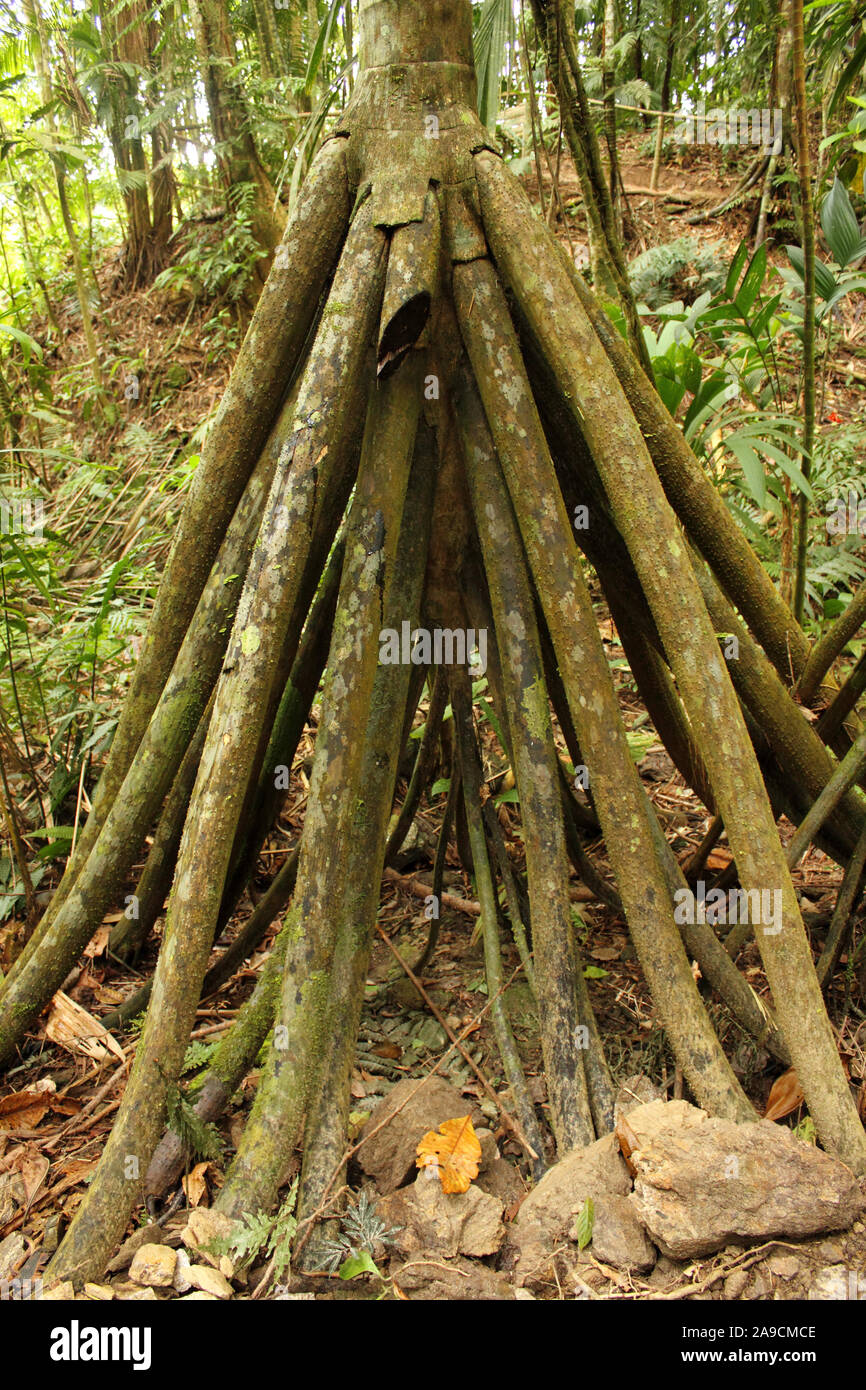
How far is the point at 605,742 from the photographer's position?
241 centimetres

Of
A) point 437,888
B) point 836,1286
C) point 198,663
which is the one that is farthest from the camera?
point 437,888

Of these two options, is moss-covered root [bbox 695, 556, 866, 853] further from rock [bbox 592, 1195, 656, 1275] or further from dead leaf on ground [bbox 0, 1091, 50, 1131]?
dead leaf on ground [bbox 0, 1091, 50, 1131]

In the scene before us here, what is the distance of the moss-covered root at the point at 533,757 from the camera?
95.7 inches

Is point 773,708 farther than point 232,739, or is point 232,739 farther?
point 773,708

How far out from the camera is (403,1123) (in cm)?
234

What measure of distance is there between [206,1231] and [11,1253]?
0.52 m

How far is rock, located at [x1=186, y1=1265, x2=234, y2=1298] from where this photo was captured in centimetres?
190

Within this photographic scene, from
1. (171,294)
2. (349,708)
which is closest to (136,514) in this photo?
(171,294)

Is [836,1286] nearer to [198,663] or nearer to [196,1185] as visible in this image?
[196,1185]

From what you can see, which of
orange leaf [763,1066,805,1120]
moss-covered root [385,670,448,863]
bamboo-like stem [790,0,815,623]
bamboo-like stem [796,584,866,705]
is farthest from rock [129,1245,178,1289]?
bamboo-like stem [790,0,815,623]

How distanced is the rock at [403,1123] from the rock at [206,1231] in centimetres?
36

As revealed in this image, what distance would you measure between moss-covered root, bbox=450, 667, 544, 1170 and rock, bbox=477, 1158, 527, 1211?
74mm

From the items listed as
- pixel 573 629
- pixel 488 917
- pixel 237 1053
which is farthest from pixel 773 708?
pixel 237 1053

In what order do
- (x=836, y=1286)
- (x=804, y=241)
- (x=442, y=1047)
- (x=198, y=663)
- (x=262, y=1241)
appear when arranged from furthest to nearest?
(x=804, y=241), (x=442, y=1047), (x=198, y=663), (x=262, y=1241), (x=836, y=1286)
